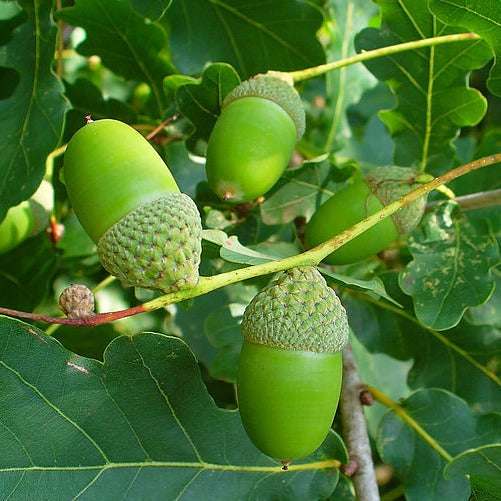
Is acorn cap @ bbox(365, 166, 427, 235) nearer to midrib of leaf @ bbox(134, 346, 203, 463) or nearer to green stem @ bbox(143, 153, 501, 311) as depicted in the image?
green stem @ bbox(143, 153, 501, 311)

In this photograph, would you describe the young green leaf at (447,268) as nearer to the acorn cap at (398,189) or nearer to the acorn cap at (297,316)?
the acorn cap at (398,189)

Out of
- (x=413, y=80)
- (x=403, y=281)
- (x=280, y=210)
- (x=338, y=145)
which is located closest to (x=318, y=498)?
(x=403, y=281)

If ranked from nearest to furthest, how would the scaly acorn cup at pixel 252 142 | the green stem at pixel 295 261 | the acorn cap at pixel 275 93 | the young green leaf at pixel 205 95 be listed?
the green stem at pixel 295 261 → the scaly acorn cup at pixel 252 142 → the acorn cap at pixel 275 93 → the young green leaf at pixel 205 95

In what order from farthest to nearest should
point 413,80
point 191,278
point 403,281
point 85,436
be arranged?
point 413,80, point 403,281, point 85,436, point 191,278

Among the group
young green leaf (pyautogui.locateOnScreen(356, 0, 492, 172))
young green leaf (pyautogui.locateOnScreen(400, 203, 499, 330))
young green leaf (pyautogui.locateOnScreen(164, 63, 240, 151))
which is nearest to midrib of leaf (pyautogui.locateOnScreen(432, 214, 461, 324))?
young green leaf (pyautogui.locateOnScreen(400, 203, 499, 330))

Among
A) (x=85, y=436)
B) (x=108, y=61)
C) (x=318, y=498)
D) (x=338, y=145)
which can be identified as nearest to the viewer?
(x=85, y=436)

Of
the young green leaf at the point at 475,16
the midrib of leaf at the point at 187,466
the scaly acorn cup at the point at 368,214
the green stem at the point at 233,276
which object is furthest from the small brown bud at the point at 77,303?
the young green leaf at the point at 475,16

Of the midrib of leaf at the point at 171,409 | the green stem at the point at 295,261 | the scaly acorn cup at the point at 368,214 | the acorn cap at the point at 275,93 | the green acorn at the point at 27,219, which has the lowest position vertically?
the midrib of leaf at the point at 171,409

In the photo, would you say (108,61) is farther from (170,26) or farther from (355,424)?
(355,424)
